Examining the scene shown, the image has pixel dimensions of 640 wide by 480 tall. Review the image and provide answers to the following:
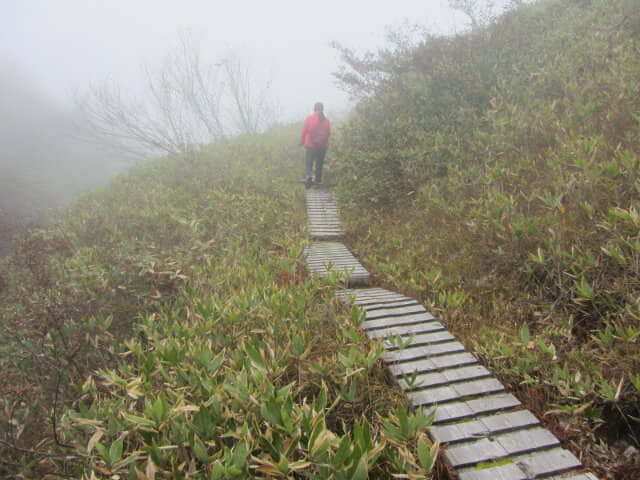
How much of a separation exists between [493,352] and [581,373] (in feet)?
1.81

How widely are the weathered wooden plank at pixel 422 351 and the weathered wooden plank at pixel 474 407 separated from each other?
47 centimetres

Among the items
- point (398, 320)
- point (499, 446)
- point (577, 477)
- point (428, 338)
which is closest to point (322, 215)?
point (398, 320)

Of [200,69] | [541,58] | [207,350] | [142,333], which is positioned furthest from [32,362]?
[200,69]

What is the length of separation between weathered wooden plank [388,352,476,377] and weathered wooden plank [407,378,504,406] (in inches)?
6.9

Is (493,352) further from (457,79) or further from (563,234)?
(457,79)

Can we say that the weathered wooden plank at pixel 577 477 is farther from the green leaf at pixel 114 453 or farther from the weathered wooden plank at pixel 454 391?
the green leaf at pixel 114 453

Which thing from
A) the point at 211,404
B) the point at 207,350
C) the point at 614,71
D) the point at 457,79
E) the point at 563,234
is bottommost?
the point at 211,404

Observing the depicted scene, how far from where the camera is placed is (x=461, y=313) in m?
3.24

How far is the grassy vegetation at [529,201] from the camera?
93.2 inches

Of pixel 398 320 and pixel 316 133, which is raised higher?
pixel 316 133

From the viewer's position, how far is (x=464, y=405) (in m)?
2.18

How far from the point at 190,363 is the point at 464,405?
180cm

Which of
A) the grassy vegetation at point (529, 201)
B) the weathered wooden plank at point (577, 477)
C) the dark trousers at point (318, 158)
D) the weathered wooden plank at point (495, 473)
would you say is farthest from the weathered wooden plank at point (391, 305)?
the dark trousers at point (318, 158)

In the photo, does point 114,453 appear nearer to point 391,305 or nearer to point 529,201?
point 391,305
